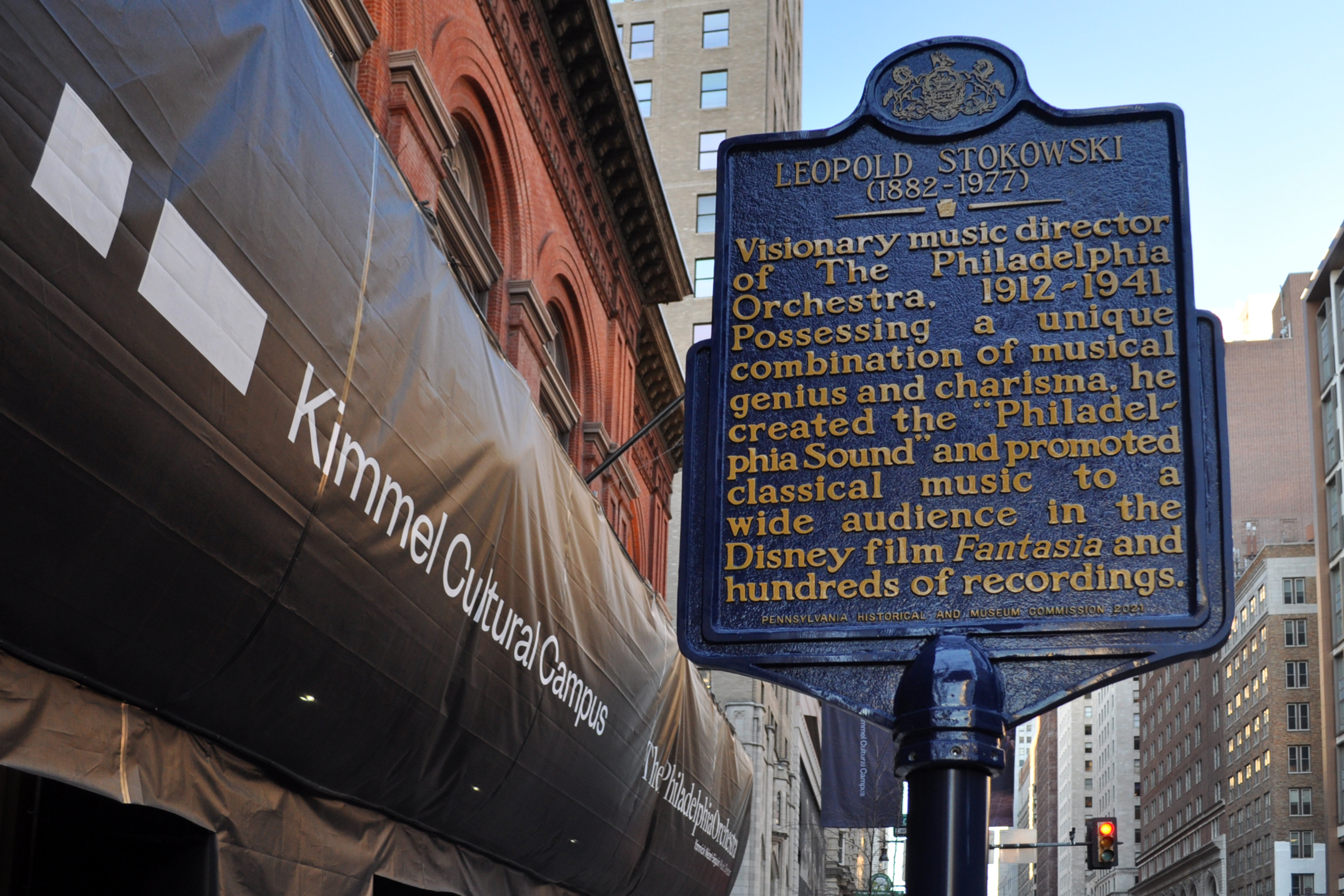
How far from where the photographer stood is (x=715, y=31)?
59906 millimetres

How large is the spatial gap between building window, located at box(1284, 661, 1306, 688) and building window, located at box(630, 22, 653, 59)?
6799 centimetres

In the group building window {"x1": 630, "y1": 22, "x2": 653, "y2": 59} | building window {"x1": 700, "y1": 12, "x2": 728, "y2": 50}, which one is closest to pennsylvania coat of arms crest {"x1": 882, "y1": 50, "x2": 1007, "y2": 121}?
Answer: building window {"x1": 700, "y1": 12, "x2": 728, "y2": 50}

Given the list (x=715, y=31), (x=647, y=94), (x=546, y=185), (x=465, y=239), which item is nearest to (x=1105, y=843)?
(x=546, y=185)

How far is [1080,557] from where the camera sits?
598 cm

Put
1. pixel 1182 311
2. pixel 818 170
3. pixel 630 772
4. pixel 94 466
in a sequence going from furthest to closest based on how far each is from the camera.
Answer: pixel 630 772 → pixel 818 170 → pixel 1182 311 → pixel 94 466

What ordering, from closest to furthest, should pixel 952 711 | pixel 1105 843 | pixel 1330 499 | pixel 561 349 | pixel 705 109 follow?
pixel 952 711, pixel 561 349, pixel 1105 843, pixel 705 109, pixel 1330 499

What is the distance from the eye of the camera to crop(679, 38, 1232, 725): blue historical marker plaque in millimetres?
5961

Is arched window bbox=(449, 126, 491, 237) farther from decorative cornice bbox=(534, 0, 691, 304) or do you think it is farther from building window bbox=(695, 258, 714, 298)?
building window bbox=(695, 258, 714, 298)

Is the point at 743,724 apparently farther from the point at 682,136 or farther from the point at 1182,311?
the point at 1182,311

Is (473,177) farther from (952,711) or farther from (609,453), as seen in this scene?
(952,711)

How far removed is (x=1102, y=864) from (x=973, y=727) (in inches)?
1139

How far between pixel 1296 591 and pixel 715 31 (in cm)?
6568

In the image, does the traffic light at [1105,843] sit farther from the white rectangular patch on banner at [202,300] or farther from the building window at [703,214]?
the building window at [703,214]

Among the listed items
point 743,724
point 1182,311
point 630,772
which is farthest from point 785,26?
point 1182,311
